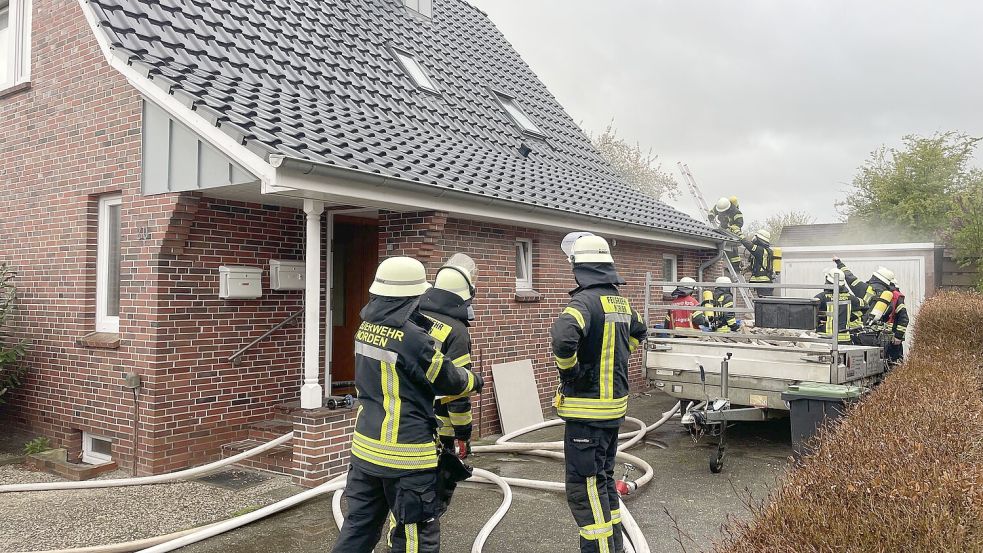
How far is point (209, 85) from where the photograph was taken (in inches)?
257

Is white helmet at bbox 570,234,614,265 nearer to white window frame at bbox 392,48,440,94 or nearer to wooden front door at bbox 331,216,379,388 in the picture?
wooden front door at bbox 331,216,379,388

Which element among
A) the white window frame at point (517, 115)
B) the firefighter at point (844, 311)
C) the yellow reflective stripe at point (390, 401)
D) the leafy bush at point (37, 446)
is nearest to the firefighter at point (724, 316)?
the firefighter at point (844, 311)

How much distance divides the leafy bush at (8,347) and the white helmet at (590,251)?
6390mm

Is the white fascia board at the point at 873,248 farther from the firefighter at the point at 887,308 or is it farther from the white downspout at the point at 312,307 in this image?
the white downspout at the point at 312,307

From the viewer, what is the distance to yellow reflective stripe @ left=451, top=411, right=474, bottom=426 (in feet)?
14.1

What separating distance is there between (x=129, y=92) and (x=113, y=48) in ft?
1.63

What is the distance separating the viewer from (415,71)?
1072cm

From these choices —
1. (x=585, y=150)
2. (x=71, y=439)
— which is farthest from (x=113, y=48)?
(x=585, y=150)

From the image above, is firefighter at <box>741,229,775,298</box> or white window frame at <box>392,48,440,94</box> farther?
firefighter at <box>741,229,775,298</box>

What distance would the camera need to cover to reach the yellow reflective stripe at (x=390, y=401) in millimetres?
3580

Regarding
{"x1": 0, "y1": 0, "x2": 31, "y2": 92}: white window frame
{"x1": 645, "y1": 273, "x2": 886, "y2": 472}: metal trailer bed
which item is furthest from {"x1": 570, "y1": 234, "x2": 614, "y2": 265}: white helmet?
{"x1": 0, "y1": 0, "x2": 31, "y2": 92}: white window frame

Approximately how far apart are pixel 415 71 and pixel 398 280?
25.5 feet

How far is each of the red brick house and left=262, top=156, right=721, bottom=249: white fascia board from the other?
1.1 inches

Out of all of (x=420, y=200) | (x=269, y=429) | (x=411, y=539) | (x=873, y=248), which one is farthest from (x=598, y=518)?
(x=873, y=248)
